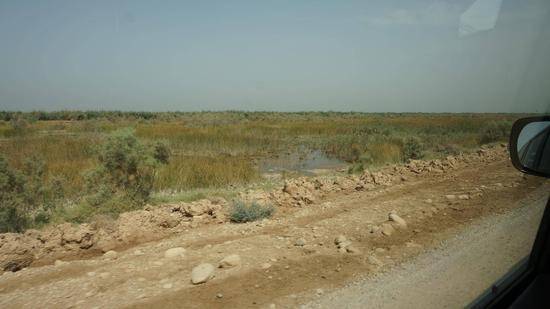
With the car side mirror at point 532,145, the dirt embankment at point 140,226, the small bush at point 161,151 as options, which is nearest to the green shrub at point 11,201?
the dirt embankment at point 140,226

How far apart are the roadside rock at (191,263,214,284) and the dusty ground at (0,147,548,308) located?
66 mm

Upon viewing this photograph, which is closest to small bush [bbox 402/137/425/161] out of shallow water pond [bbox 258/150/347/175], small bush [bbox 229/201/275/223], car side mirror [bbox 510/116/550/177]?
shallow water pond [bbox 258/150/347/175]

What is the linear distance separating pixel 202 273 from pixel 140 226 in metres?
2.85

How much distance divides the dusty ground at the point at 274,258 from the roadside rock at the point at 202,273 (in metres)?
0.07

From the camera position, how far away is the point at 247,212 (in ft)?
23.9

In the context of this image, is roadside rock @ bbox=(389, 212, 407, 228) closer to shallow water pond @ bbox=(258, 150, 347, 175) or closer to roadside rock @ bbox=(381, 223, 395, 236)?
roadside rock @ bbox=(381, 223, 395, 236)

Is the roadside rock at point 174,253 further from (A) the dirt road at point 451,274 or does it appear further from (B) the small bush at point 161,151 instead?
(B) the small bush at point 161,151

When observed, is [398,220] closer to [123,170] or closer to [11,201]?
[123,170]

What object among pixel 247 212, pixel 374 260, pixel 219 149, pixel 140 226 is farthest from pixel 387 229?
pixel 219 149

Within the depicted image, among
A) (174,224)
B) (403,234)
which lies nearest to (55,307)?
(174,224)

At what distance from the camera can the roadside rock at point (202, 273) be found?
433 centimetres

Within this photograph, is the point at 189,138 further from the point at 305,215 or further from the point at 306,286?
the point at 306,286

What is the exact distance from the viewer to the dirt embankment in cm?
584

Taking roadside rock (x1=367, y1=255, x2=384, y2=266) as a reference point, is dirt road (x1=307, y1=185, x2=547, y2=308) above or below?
above
